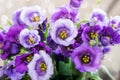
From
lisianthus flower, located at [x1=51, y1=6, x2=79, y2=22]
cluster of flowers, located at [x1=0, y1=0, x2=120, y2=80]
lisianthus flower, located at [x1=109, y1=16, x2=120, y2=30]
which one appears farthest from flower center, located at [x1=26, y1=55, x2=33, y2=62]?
lisianthus flower, located at [x1=109, y1=16, x2=120, y2=30]

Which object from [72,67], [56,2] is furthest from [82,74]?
[56,2]

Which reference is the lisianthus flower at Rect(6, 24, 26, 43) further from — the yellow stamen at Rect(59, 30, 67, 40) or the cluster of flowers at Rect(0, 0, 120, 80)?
the yellow stamen at Rect(59, 30, 67, 40)

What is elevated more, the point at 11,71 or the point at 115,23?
the point at 115,23

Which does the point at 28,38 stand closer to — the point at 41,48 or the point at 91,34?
the point at 41,48

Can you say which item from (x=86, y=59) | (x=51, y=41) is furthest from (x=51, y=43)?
(x=86, y=59)

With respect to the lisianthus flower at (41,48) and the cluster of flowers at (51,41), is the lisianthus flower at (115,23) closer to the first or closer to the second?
the cluster of flowers at (51,41)

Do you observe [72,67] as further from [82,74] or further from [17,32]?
[17,32]

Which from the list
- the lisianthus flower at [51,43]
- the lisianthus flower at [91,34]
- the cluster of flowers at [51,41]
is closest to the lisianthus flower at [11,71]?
the cluster of flowers at [51,41]
